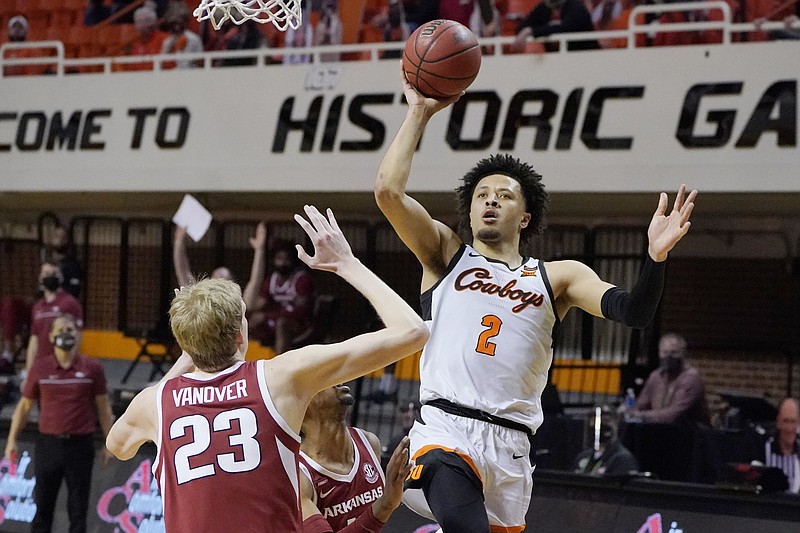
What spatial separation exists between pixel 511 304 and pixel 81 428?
18.6 feet

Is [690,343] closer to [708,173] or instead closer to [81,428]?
[708,173]

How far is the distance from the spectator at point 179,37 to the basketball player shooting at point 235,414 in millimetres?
9979

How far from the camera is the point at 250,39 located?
496 inches

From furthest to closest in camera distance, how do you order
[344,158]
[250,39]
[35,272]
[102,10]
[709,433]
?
[35,272], [102,10], [250,39], [344,158], [709,433]

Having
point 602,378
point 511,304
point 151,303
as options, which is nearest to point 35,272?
point 151,303

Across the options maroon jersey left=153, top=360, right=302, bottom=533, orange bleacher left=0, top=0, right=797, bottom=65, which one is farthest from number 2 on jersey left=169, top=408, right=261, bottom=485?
orange bleacher left=0, top=0, right=797, bottom=65

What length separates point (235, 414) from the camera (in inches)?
134

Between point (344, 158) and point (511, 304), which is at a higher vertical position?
point (344, 158)

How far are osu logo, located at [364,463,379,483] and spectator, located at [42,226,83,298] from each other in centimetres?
948

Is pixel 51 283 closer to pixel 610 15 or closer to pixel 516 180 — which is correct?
pixel 610 15

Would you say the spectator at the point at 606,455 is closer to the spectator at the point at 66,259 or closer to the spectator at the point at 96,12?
the spectator at the point at 66,259

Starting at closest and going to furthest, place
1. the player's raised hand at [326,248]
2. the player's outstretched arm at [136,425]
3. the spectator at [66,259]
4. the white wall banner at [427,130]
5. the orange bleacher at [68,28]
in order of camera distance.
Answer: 1. the player's raised hand at [326,248]
2. the player's outstretched arm at [136,425]
3. the white wall banner at [427,130]
4. the spectator at [66,259]
5. the orange bleacher at [68,28]

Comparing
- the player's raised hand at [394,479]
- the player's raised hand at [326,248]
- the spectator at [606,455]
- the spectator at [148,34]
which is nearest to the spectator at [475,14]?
the spectator at [148,34]

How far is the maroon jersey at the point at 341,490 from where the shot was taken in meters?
4.68
